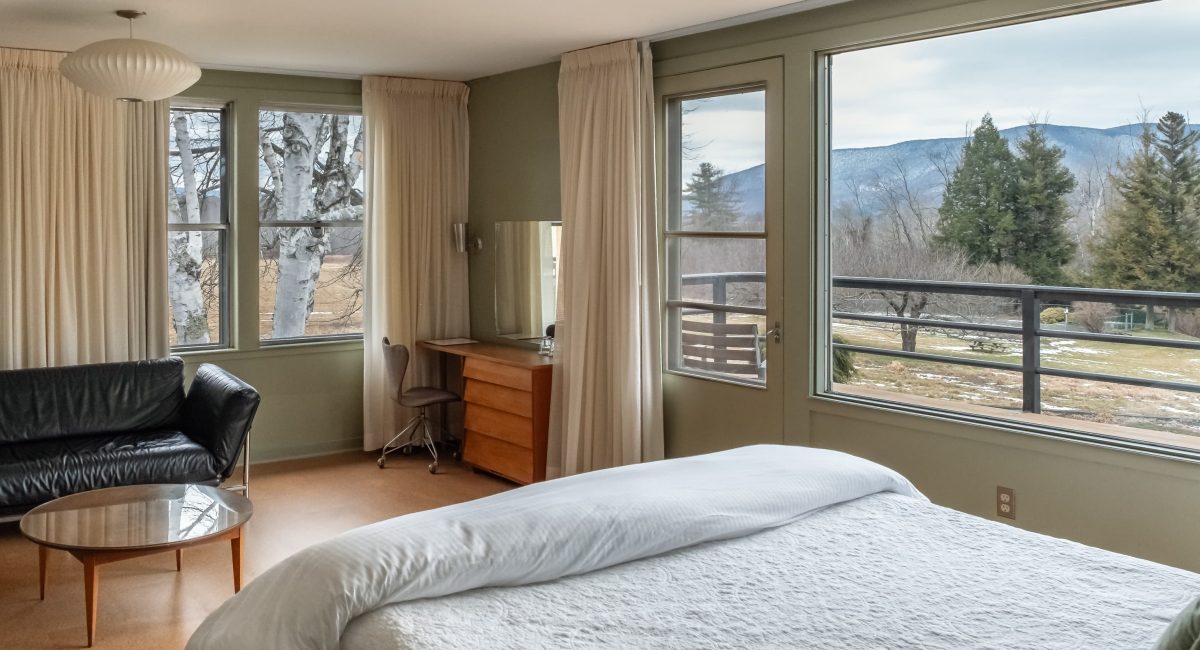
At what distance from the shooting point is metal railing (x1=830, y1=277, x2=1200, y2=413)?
375 centimetres

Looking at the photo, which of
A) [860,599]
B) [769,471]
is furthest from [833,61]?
[860,599]

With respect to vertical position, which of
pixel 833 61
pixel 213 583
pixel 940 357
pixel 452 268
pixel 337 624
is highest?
pixel 833 61

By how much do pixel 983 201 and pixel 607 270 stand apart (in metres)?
1.88

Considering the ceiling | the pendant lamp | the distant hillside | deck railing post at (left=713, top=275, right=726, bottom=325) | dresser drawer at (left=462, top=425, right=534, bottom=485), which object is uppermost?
the ceiling

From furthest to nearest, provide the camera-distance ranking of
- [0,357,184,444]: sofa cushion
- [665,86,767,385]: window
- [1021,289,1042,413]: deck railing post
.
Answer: [0,357,184,444]: sofa cushion, [665,86,767,385]: window, [1021,289,1042,413]: deck railing post

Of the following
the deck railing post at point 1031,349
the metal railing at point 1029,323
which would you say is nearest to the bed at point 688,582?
the metal railing at point 1029,323

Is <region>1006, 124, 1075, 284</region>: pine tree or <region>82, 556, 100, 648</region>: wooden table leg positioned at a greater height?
<region>1006, 124, 1075, 284</region>: pine tree

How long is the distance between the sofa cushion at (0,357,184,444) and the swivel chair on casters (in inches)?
47.5

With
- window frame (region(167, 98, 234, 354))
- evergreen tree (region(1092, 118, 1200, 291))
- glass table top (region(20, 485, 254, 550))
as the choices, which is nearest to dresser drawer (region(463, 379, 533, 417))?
window frame (region(167, 98, 234, 354))

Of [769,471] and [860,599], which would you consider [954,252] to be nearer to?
[769,471]

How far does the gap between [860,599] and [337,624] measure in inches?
44.0

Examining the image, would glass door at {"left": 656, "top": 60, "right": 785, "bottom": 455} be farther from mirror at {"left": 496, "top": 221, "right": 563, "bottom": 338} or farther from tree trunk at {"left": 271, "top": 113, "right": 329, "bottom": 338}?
tree trunk at {"left": 271, "top": 113, "right": 329, "bottom": 338}

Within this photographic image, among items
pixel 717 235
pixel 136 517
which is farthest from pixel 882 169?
pixel 136 517

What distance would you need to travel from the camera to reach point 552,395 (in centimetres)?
552
